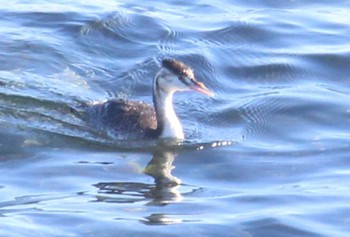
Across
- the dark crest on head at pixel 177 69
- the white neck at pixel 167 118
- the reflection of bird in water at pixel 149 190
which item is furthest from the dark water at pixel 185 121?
the dark crest on head at pixel 177 69

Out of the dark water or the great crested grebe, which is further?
the great crested grebe

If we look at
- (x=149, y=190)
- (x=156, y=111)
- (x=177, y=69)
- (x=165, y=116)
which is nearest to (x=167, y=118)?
(x=165, y=116)

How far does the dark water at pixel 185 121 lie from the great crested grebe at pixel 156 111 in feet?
0.67

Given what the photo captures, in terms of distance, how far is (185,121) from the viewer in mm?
16719

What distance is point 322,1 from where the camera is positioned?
2194 cm

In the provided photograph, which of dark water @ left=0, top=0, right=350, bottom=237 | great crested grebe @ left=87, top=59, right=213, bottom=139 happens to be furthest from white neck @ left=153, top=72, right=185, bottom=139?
dark water @ left=0, top=0, right=350, bottom=237

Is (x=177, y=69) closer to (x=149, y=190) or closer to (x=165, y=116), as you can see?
(x=165, y=116)

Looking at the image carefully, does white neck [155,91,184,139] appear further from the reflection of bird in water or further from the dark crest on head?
the reflection of bird in water

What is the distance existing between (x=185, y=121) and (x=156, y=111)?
0.88 metres

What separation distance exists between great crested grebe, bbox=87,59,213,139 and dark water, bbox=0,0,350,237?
20 cm

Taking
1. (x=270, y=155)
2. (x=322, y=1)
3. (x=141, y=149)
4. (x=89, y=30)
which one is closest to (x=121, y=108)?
(x=141, y=149)

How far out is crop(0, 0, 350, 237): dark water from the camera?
12.9 meters

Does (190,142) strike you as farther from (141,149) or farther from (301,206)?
(301,206)

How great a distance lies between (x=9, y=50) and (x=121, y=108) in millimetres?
2883
